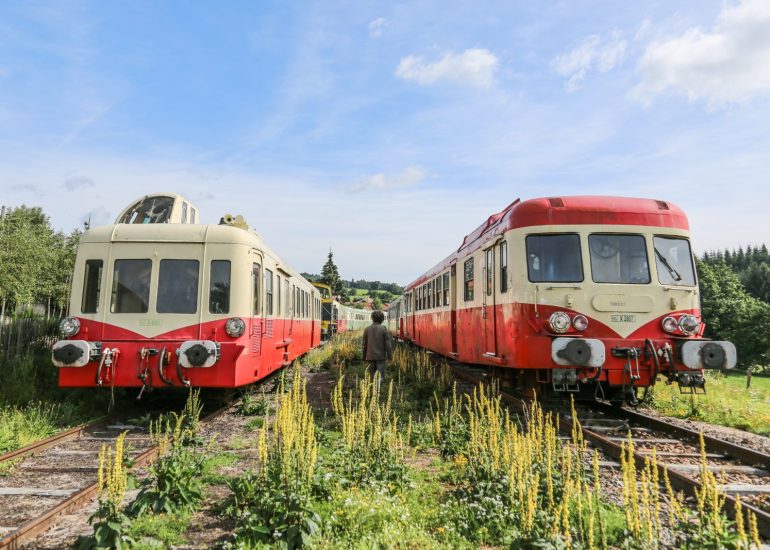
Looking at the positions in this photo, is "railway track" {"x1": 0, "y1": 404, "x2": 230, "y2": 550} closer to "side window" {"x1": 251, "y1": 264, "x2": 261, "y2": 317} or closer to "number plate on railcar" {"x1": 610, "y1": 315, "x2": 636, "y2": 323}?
"side window" {"x1": 251, "y1": 264, "x2": 261, "y2": 317}

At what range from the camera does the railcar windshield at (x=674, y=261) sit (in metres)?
8.30

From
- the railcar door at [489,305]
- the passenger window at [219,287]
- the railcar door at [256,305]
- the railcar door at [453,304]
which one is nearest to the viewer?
the passenger window at [219,287]

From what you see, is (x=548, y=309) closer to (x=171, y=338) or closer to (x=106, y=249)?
(x=171, y=338)

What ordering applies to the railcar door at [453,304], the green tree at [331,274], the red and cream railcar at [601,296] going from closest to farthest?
the red and cream railcar at [601,296], the railcar door at [453,304], the green tree at [331,274]

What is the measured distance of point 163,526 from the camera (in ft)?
13.5

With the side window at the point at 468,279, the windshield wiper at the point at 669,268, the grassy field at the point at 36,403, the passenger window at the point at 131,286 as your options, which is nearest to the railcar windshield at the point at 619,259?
the windshield wiper at the point at 669,268

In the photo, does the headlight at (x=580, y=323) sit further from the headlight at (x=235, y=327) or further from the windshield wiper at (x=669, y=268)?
the headlight at (x=235, y=327)

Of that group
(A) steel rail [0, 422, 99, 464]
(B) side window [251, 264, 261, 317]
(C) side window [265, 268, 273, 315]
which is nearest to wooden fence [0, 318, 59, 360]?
(A) steel rail [0, 422, 99, 464]

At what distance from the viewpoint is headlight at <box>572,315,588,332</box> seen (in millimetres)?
7914

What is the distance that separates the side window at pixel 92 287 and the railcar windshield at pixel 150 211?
1.75 m

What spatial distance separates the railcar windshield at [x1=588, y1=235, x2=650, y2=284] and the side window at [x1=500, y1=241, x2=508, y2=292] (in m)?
1.28

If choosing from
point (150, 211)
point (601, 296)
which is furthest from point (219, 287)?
point (601, 296)

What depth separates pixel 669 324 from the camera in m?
8.02

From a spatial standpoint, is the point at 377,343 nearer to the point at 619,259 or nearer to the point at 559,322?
A: the point at 559,322
